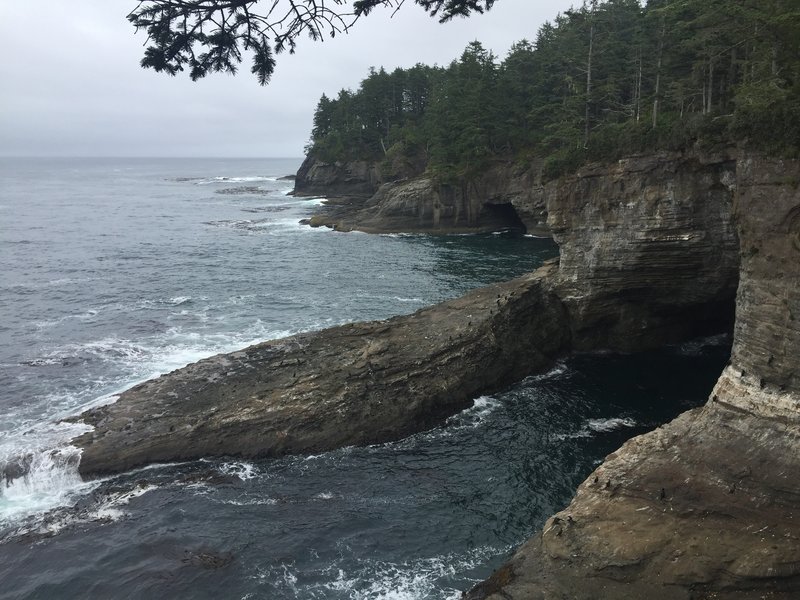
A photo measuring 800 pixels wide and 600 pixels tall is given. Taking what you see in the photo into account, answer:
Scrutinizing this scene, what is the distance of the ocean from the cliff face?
1.73 metres

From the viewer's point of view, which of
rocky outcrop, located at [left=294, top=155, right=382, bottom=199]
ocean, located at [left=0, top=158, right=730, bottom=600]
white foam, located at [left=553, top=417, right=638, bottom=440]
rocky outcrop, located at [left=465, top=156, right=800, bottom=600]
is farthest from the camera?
rocky outcrop, located at [left=294, top=155, right=382, bottom=199]

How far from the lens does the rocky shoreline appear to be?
14.6 m

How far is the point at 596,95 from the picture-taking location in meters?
44.7

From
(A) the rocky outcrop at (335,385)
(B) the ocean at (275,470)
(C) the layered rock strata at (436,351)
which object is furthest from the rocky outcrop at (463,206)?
(A) the rocky outcrop at (335,385)

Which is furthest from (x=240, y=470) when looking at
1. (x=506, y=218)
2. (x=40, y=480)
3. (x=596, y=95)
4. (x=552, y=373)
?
(x=506, y=218)

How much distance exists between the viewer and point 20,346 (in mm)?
34000

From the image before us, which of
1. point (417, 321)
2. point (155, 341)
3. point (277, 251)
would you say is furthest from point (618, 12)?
point (155, 341)

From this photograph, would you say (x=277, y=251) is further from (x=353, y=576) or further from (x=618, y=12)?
(x=353, y=576)

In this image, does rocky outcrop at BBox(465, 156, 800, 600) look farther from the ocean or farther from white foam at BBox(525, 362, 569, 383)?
white foam at BBox(525, 362, 569, 383)

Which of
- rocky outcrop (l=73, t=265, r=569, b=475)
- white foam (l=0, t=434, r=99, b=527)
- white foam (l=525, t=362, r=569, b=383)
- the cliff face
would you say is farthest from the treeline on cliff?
white foam (l=0, t=434, r=99, b=527)

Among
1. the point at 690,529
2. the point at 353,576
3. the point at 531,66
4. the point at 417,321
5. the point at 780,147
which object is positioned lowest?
the point at 353,576

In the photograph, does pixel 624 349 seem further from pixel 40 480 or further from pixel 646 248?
pixel 40 480

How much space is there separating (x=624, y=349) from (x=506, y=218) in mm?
39460

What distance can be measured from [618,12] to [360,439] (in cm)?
5527
